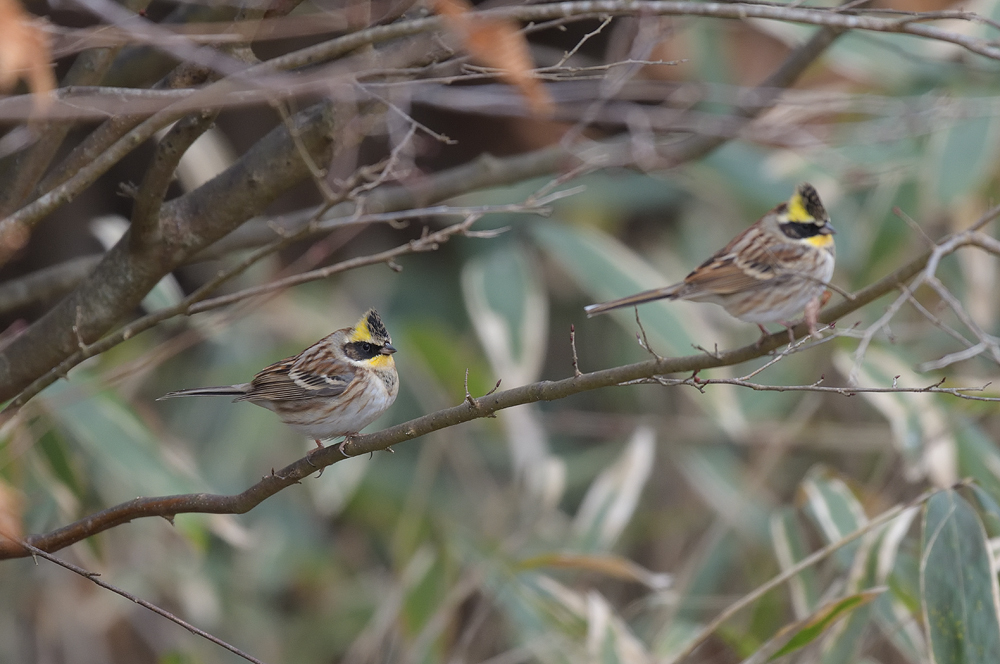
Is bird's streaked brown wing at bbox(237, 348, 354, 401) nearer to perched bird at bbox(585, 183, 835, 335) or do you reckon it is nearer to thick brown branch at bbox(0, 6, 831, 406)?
thick brown branch at bbox(0, 6, 831, 406)

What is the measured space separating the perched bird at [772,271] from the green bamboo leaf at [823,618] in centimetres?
90

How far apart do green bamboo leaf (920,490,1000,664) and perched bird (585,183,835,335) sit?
32.0 inches

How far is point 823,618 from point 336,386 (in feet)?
5.75

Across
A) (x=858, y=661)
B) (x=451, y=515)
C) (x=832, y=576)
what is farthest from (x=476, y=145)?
(x=858, y=661)

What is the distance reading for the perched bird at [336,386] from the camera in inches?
131

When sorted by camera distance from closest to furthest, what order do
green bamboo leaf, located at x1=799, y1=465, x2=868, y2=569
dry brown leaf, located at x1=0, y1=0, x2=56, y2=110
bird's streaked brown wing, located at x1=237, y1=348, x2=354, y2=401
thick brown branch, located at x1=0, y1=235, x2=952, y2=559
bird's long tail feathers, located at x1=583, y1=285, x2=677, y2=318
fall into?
dry brown leaf, located at x1=0, y1=0, x2=56, y2=110, thick brown branch, located at x1=0, y1=235, x2=952, y2=559, bird's long tail feathers, located at x1=583, y1=285, x2=677, y2=318, bird's streaked brown wing, located at x1=237, y1=348, x2=354, y2=401, green bamboo leaf, located at x1=799, y1=465, x2=868, y2=569

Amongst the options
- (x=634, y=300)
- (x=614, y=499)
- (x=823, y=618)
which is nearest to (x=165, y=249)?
(x=634, y=300)

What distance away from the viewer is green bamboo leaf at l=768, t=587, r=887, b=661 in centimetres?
326

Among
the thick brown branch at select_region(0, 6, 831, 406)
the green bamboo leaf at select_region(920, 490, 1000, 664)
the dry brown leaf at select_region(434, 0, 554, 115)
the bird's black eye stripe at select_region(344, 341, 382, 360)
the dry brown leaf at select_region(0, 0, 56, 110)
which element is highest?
the dry brown leaf at select_region(0, 0, 56, 110)

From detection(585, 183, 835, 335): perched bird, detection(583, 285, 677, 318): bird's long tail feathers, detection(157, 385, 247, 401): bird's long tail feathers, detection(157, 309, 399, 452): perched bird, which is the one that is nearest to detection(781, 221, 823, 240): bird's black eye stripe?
detection(585, 183, 835, 335): perched bird

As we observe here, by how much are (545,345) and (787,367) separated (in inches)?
82.3

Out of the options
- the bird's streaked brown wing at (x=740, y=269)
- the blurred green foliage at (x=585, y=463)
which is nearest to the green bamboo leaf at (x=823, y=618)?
the blurred green foliage at (x=585, y=463)

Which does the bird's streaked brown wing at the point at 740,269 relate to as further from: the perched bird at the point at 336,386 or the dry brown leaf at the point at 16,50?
the dry brown leaf at the point at 16,50

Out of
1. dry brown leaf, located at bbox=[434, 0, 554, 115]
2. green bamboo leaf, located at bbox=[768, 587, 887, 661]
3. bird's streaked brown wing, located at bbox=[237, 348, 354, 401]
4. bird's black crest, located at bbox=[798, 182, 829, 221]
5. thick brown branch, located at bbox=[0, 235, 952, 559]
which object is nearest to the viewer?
dry brown leaf, located at bbox=[434, 0, 554, 115]
